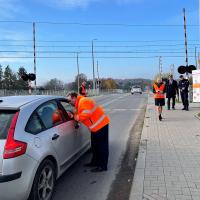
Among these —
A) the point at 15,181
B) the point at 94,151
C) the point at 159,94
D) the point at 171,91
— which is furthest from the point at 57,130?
the point at 171,91

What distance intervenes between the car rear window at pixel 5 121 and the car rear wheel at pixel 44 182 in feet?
2.08

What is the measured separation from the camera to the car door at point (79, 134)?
632 cm

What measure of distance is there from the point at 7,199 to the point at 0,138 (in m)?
0.72

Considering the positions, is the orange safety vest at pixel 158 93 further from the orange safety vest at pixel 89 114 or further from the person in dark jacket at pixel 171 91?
the orange safety vest at pixel 89 114

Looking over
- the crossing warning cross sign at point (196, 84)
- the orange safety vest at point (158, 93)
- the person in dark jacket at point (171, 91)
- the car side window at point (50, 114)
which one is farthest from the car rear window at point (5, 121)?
the crossing warning cross sign at point (196, 84)

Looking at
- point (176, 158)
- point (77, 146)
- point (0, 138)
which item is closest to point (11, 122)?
point (0, 138)

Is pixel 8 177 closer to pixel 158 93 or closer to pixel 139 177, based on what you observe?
pixel 139 177

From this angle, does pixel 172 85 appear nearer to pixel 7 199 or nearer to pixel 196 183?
pixel 196 183

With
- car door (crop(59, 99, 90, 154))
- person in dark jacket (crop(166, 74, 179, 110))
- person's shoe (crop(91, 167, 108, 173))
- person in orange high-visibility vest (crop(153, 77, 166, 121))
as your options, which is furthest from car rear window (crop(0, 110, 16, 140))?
person in dark jacket (crop(166, 74, 179, 110))

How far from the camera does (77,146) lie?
6.43 meters

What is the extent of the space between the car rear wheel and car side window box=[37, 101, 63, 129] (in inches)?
23.4

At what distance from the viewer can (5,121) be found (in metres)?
4.63

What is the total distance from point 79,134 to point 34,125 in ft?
6.04

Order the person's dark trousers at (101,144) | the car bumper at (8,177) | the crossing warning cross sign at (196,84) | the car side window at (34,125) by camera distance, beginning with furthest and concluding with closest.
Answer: the crossing warning cross sign at (196,84) < the person's dark trousers at (101,144) < the car side window at (34,125) < the car bumper at (8,177)
